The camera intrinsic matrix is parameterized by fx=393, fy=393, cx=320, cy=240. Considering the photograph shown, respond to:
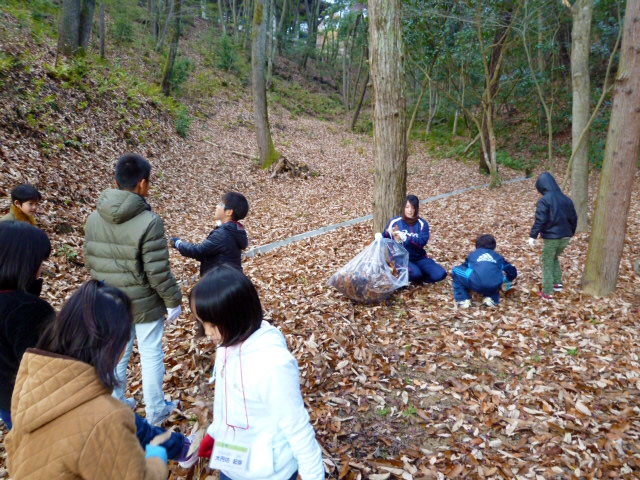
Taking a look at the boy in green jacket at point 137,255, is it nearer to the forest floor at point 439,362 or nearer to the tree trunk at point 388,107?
the forest floor at point 439,362

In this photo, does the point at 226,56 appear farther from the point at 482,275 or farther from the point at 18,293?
the point at 18,293

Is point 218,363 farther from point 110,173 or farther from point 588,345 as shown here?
point 110,173

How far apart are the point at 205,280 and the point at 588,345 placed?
15.0 feet

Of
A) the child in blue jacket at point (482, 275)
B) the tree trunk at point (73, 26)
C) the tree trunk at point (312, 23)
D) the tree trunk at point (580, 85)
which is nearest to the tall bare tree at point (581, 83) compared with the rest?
the tree trunk at point (580, 85)

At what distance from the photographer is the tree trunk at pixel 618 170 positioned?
4.79m

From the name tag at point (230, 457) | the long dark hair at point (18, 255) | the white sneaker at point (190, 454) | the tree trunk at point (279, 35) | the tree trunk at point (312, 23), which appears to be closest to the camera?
the name tag at point (230, 457)

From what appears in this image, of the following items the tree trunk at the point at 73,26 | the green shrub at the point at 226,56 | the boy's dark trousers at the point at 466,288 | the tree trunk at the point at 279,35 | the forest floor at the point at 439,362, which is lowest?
the forest floor at the point at 439,362

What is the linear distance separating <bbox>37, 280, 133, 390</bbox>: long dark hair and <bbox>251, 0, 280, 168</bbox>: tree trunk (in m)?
13.4

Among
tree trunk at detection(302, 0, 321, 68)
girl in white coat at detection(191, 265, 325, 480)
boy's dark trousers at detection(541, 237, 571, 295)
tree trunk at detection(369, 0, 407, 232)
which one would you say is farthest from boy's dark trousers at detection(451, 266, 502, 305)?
tree trunk at detection(302, 0, 321, 68)

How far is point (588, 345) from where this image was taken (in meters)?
4.47

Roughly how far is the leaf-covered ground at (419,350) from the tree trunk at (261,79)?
526 centimetres

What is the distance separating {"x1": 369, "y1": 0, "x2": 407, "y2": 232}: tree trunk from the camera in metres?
5.95

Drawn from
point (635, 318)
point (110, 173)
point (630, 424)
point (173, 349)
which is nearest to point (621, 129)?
point (635, 318)

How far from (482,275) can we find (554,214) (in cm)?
148
